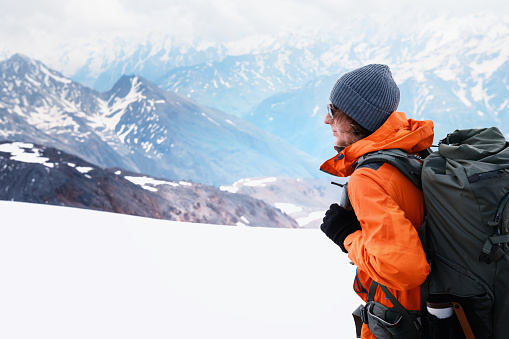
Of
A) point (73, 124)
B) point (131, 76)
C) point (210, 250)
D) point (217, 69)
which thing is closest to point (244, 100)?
point (217, 69)

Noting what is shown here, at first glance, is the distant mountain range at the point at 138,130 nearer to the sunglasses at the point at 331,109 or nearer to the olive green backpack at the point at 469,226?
the sunglasses at the point at 331,109

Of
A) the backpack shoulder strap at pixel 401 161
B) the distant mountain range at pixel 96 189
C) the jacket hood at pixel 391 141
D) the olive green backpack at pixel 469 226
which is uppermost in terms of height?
the distant mountain range at pixel 96 189

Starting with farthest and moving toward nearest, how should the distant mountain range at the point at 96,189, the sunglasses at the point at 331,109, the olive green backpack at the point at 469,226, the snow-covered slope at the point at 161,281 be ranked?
1. the distant mountain range at the point at 96,189
2. the snow-covered slope at the point at 161,281
3. the sunglasses at the point at 331,109
4. the olive green backpack at the point at 469,226

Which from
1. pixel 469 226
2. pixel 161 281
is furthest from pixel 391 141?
pixel 161 281

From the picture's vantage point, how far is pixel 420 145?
1262mm

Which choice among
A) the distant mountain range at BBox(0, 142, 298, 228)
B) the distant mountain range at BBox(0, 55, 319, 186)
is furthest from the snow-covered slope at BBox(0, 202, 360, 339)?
the distant mountain range at BBox(0, 55, 319, 186)

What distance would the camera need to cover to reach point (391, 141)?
1.18 meters

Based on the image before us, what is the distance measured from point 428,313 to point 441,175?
0.42 meters

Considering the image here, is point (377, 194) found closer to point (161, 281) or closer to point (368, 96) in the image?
point (368, 96)

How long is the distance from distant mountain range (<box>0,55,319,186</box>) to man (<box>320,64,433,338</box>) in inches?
2861

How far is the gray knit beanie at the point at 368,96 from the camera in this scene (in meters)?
1.27

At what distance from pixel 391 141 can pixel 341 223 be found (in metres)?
0.28

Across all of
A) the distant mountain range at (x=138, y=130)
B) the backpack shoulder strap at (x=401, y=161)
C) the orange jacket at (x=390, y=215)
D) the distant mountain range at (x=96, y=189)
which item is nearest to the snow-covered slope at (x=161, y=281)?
the orange jacket at (x=390, y=215)

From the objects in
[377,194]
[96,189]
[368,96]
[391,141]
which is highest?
[96,189]
